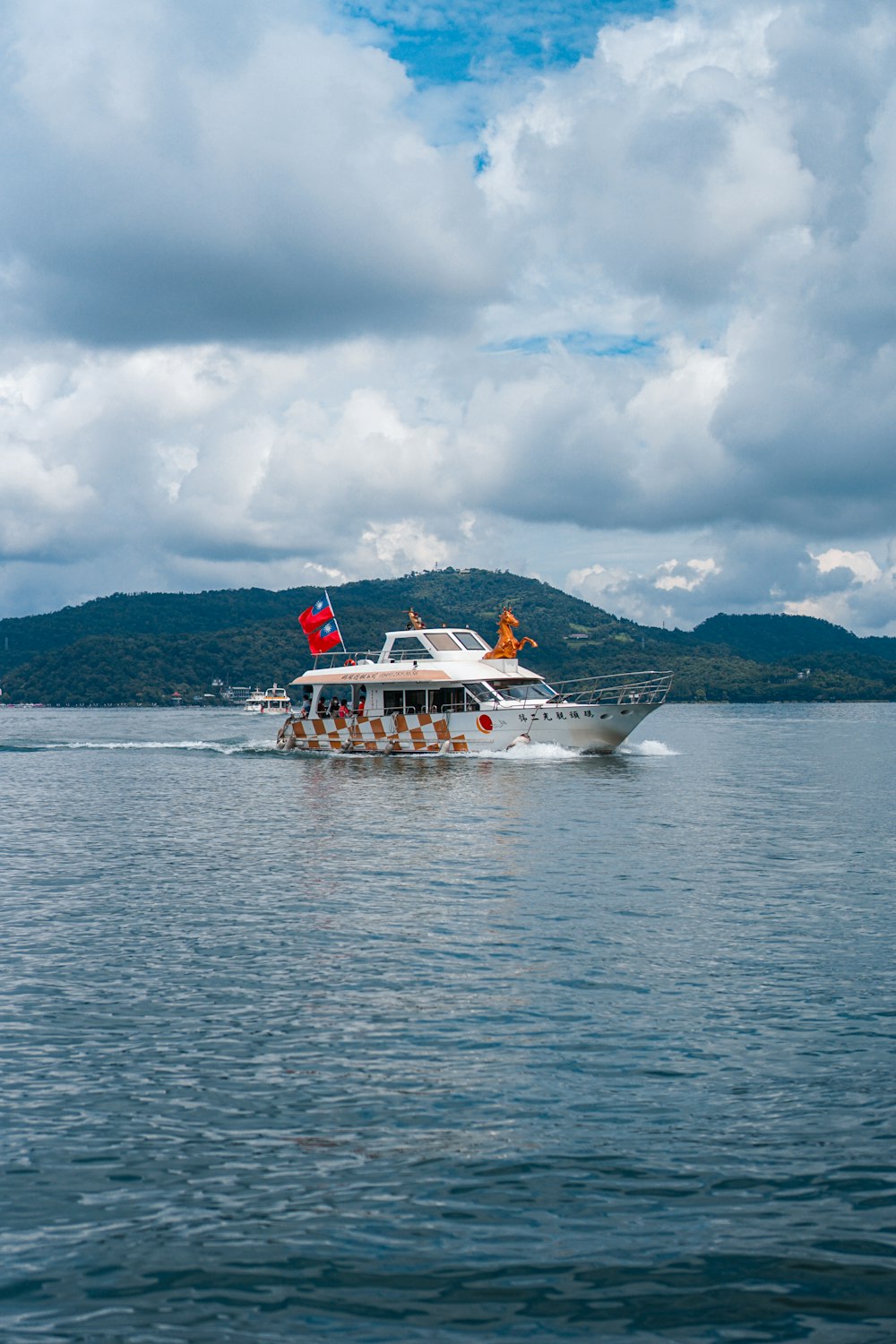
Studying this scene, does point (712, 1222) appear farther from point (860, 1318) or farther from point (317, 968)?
point (317, 968)

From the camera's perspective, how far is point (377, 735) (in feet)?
189

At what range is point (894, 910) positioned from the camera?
63.4 feet

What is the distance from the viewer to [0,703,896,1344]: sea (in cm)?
728

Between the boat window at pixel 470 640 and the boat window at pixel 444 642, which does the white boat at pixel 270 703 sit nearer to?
the boat window at pixel 470 640

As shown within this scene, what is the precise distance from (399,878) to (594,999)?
31.0 feet

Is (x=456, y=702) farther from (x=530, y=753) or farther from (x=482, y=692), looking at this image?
(x=530, y=753)

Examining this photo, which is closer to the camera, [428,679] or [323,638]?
[428,679]

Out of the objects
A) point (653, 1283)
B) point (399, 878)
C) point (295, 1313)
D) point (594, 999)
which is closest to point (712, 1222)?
point (653, 1283)

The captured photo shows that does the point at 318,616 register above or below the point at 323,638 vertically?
above

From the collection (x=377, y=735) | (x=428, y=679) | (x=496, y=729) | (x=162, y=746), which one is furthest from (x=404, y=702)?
(x=162, y=746)

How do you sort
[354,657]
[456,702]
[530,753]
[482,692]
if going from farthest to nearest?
[354,657] < [456,702] < [482,692] < [530,753]

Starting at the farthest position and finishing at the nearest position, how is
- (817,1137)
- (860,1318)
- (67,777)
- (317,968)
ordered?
1. (67,777)
2. (317,968)
3. (817,1137)
4. (860,1318)

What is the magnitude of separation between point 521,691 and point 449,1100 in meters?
45.4

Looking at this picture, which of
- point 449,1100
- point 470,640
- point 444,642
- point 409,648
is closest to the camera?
point 449,1100
